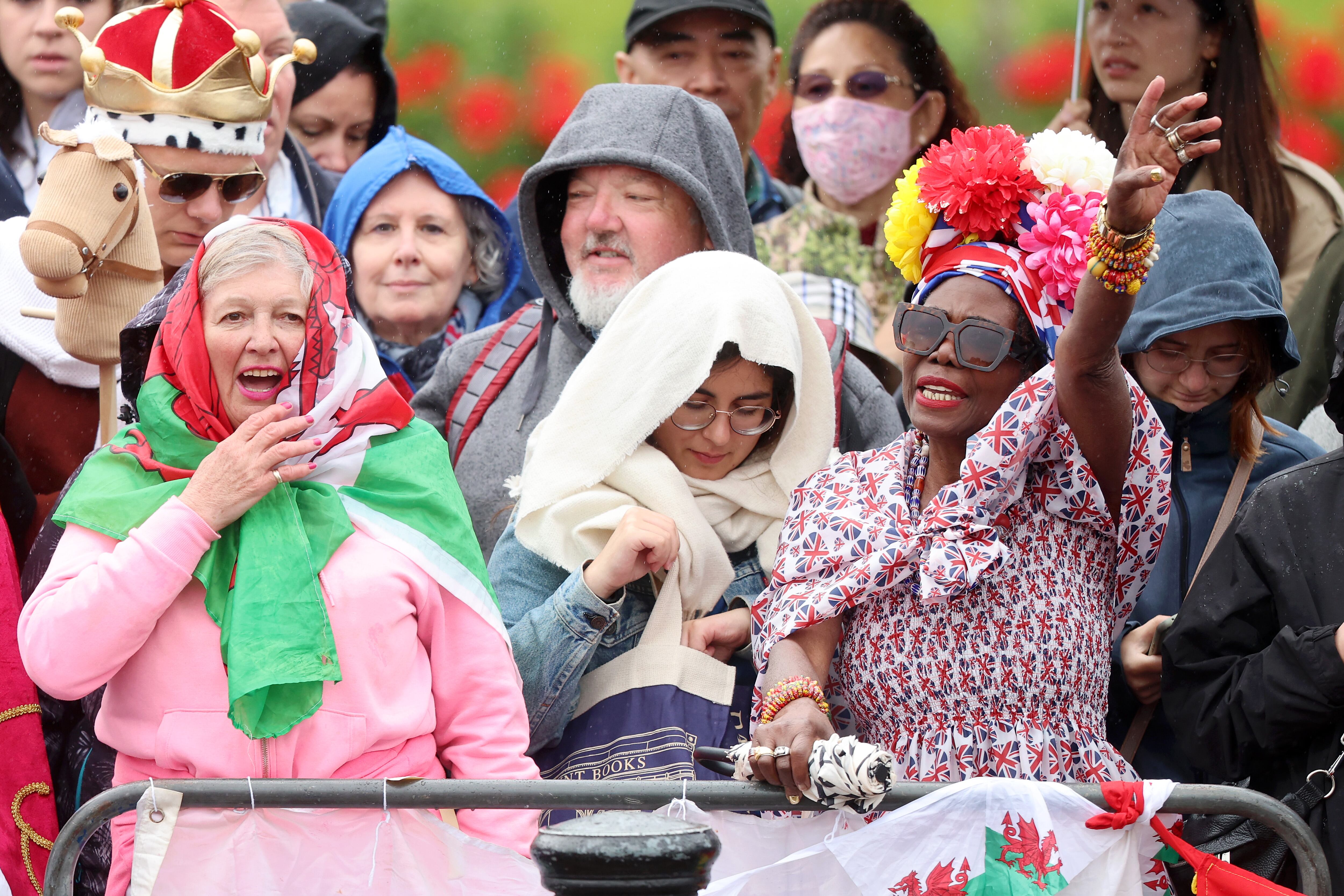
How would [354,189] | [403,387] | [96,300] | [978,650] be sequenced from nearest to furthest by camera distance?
[978,650]
[96,300]
[403,387]
[354,189]

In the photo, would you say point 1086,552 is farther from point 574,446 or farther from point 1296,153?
point 1296,153

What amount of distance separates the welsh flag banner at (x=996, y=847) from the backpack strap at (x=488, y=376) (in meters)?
1.82

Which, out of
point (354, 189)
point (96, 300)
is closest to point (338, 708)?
point (96, 300)

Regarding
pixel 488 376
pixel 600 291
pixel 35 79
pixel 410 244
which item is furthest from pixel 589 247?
pixel 35 79

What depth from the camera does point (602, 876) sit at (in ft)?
7.31

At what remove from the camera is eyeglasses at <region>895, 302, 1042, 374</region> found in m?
2.91

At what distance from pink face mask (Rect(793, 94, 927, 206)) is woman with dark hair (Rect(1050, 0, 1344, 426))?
0.60 meters

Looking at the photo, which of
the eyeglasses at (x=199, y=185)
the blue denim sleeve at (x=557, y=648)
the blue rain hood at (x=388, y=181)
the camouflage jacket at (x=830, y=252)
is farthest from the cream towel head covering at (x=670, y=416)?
the camouflage jacket at (x=830, y=252)

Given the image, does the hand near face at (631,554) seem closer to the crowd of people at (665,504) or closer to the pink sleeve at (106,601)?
the crowd of people at (665,504)

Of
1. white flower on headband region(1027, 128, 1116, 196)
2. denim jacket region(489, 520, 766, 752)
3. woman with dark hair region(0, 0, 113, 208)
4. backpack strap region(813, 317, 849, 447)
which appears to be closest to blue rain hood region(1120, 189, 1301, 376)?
white flower on headband region(1027, 128, 1116, 196)

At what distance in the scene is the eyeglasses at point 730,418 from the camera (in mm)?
3416

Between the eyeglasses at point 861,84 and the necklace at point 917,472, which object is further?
the eyeglasses at point 861,84

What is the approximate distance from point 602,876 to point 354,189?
3.26 metres

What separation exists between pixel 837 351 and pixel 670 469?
716mm
